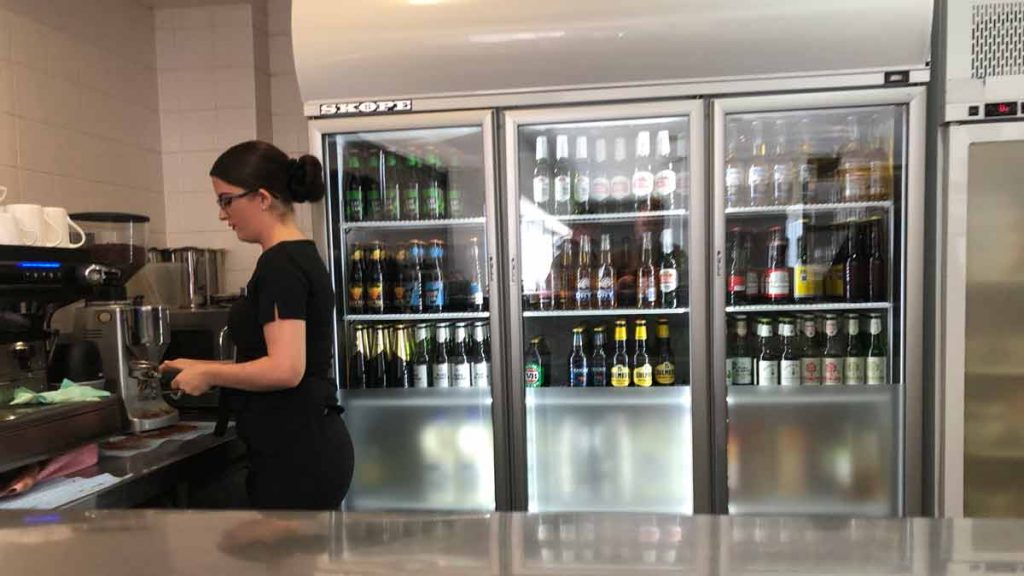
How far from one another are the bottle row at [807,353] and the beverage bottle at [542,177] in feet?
2.99

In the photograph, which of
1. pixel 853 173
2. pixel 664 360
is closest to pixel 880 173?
pixel 853 173

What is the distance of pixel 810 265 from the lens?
8.59 feet

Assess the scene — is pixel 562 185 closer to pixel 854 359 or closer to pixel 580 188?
pixel 580 188

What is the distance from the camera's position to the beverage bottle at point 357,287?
2680mm

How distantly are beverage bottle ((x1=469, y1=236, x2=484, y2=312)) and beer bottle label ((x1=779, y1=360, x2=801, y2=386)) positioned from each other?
3.97ft

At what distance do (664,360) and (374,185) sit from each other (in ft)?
4.66

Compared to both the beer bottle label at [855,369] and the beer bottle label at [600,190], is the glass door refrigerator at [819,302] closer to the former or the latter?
the beer bottle label at [855,369]

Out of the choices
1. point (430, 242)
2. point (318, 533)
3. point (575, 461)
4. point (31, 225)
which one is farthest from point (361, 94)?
point (318, 533)

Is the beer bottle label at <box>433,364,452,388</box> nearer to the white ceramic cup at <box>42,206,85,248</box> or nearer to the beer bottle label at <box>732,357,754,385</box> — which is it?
the beer bottle label at <box>732,357,754,385</box>

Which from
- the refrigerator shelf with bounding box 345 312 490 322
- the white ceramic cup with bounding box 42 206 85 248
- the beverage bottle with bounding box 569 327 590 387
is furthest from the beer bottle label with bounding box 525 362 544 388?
the white ceramic cup with bounding box 42 206 85 248

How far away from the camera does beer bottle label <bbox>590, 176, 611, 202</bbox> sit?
107 inches

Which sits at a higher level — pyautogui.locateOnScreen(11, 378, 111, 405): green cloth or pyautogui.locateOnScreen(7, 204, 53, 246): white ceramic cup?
pyautogui.locateOnScreen(7, 204, 53, 246): white ceramic cup

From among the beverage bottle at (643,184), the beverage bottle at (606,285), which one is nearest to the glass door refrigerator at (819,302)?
the beverage bottle at (643,184)

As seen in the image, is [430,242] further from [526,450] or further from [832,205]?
[832,205]
